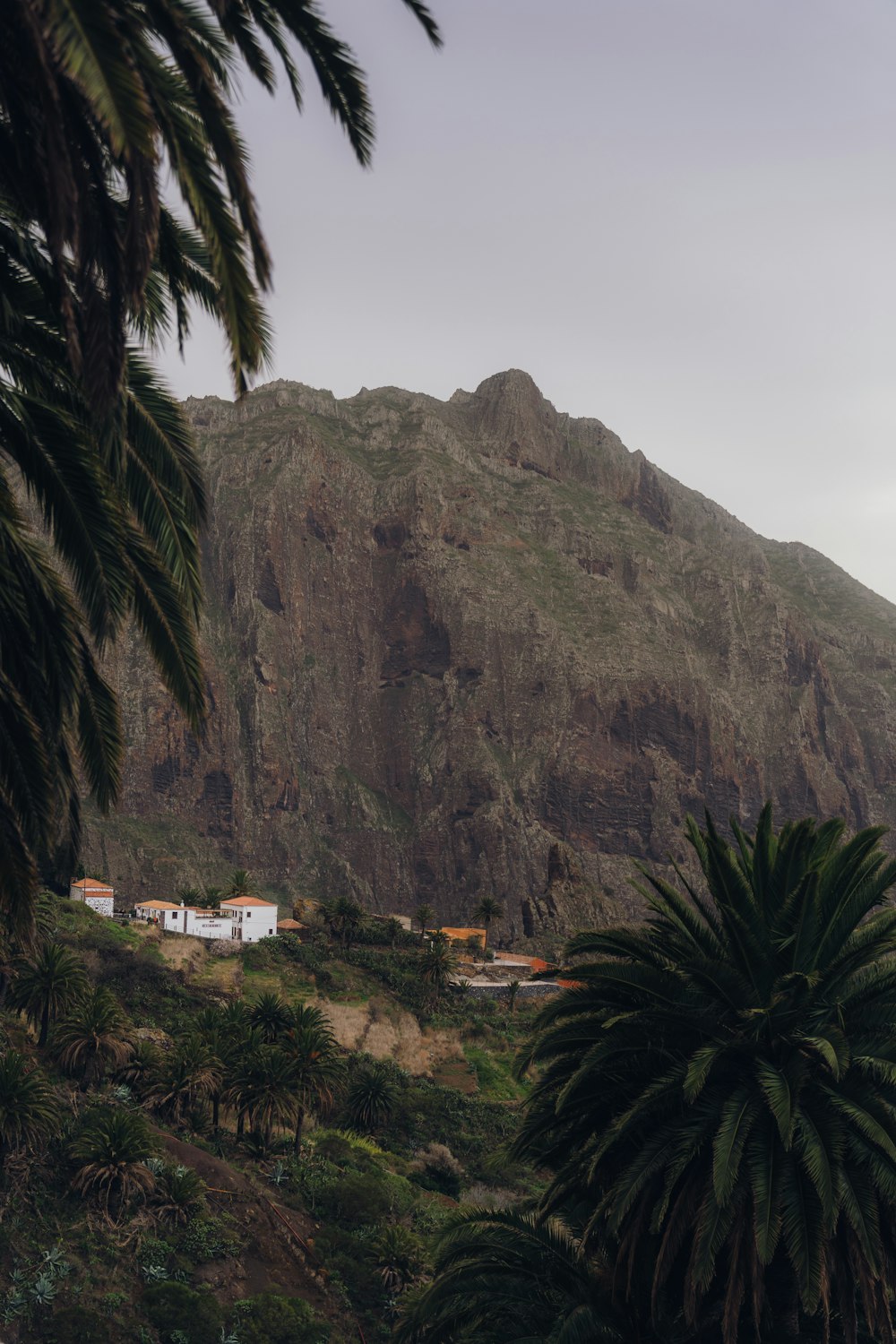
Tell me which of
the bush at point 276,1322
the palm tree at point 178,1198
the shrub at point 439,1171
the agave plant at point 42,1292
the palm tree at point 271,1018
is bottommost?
the shrub at point 439,1171

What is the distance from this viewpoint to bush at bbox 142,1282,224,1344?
150ft

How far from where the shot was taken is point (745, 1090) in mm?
15781

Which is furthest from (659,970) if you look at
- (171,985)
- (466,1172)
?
(171,985)

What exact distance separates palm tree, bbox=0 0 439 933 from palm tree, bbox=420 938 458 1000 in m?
99.3

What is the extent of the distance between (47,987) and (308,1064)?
1391 centimetres

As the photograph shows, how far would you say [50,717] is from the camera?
36.7 feet

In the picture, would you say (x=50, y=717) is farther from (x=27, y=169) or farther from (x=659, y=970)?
(x=659, y=970)

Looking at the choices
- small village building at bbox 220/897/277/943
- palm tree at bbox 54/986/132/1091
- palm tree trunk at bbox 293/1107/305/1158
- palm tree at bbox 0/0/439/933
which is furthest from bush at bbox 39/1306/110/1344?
small village building at bbox 220/897/277/943

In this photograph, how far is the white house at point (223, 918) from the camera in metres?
118

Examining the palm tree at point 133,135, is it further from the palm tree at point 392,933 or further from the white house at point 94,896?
the palm tree at point 392,933

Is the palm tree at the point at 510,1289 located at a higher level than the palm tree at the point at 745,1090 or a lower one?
lower

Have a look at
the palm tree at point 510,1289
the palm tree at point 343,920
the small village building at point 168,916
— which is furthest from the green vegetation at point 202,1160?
the palm tree at point 343,920

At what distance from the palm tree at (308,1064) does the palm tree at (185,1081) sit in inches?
158

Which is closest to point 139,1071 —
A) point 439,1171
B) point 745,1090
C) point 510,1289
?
point 439,1171
